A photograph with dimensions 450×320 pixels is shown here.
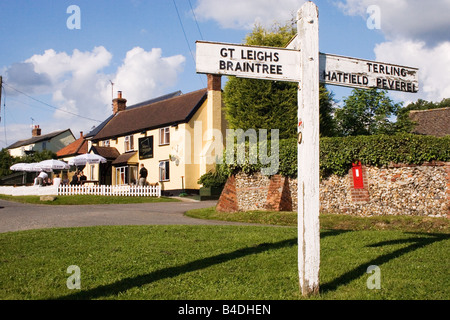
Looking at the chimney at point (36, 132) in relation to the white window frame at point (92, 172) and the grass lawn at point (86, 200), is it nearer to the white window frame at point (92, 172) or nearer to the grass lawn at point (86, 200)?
the white window frame at point (92, 172)

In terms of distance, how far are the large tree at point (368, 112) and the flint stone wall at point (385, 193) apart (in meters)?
6.20

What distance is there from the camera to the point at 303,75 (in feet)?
18.1

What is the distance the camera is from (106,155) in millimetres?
40656

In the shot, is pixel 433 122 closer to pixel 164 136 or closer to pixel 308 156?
pixel 164 136

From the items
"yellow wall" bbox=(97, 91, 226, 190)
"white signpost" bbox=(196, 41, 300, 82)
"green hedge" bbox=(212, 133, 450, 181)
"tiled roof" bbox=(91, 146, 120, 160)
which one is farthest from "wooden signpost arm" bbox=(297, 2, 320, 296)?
"tiled roof" bbox=(91, 146, 120, 160)

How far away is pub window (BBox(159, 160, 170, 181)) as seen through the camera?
36.0m

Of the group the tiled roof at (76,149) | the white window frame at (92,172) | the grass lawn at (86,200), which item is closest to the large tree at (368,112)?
the grass lawn at (86,200)

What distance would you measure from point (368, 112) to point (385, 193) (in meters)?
7.42

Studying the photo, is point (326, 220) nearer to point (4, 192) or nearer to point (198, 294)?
point (198, 294)

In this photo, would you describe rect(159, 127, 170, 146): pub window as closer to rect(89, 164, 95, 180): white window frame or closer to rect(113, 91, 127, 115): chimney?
rect(89, 164, 95, 180): white window frame

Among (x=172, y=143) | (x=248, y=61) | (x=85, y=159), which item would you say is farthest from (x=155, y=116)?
(x=248, y=61)

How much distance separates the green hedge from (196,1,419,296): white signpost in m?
10.6

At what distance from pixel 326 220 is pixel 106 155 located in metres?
29.3
